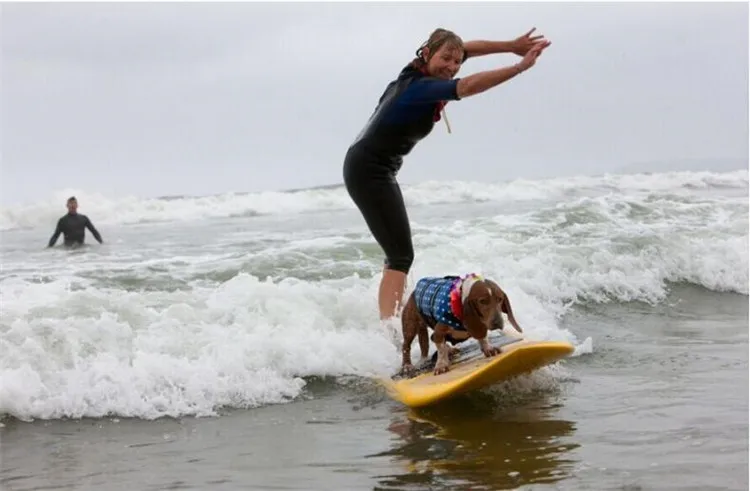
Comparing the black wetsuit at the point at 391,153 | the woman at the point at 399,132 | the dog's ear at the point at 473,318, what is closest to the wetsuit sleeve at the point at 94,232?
the woman at the point at 399,132

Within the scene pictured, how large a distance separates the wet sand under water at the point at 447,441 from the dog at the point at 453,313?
31 centimetres

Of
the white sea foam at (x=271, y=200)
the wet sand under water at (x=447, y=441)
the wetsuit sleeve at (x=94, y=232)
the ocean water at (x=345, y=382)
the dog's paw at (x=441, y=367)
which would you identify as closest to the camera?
the wet sand under water at (x=447, y=441)

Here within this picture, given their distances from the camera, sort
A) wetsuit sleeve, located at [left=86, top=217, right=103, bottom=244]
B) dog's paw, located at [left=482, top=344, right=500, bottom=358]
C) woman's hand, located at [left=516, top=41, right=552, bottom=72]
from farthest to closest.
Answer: wetsuit sleeve, located at [left=86, top=217, right=103, bottom=244], dog's paw, located at [left=482, top=344, right=500, bottom=358], woman's hand, located at [left=516, top=41, right=552, bottom=72]

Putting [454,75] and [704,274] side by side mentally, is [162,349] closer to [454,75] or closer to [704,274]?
[454,75]

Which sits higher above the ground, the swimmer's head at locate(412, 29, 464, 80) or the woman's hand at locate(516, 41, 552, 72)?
the swimmer's head at locate(412, 29, 464, 80)

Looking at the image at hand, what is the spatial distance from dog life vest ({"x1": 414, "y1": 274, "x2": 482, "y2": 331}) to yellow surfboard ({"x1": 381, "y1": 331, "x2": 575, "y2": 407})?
25 cm

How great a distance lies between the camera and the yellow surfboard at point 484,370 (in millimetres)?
4316

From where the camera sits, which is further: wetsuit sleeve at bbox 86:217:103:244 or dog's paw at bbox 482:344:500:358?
wetsuit sleeve at bbox 86:217:103:244

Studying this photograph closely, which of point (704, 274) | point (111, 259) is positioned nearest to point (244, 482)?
point (704, 274)

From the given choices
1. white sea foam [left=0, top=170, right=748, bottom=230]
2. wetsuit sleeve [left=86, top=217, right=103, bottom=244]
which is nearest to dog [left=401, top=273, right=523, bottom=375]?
wetsuit sleeve [left=86, top=217, right=103, bottom=244]

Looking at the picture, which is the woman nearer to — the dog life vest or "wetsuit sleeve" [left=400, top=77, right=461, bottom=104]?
"wetsuit sleeve" [left=400, top=77, right=461, bottom=104]

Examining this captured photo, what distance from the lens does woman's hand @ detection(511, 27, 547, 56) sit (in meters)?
4.42

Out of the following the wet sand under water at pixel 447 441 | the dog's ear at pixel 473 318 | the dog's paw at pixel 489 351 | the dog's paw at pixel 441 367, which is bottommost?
the wet sand under water at pixel 447 441

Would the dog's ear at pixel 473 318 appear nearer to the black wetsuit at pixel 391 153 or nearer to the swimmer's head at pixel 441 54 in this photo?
the black wetsuit at pixel 391 153
